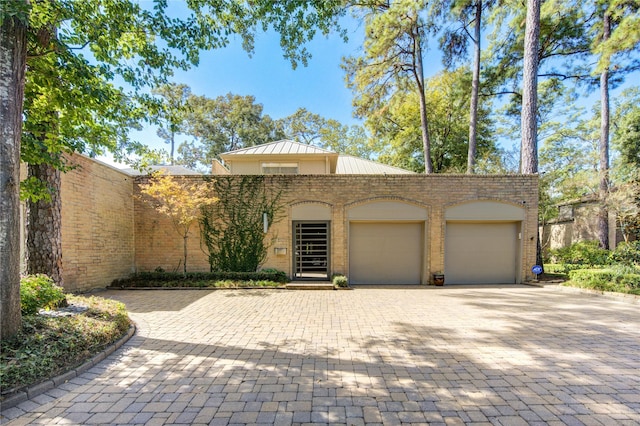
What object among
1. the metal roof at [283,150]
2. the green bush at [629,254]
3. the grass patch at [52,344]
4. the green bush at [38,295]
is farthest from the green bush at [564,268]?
the green bush at [38,295]

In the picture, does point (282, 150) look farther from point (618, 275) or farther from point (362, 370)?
point (618, 275)

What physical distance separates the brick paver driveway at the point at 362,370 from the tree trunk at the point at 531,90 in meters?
5.85

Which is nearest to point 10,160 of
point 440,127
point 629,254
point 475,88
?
point 629,254

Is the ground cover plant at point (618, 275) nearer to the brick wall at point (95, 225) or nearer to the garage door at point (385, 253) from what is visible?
the garage door at point (385, 253)

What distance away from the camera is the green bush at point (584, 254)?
10734 millimetres

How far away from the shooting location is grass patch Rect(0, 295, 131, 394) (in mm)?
2709

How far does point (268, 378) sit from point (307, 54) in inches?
223

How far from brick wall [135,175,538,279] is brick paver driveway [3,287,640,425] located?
11.2ft

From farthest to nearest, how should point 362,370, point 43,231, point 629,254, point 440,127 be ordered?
point 440,127 < point 629,254 < point 43,231 < point 362,370

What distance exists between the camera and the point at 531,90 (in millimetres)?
9797

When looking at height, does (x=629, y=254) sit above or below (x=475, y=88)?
below

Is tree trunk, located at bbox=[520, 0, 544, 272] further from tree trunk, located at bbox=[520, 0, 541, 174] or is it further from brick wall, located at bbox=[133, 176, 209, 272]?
brick wall, located at bbox=[133, 176, 209, 272]

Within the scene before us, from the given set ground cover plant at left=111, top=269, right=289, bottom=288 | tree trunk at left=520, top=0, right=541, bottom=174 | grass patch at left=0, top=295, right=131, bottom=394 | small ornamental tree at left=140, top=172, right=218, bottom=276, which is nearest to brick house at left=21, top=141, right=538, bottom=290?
small ornamental tree at left=140, top=172, right=218, bottom=276

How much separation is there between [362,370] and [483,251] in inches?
317
